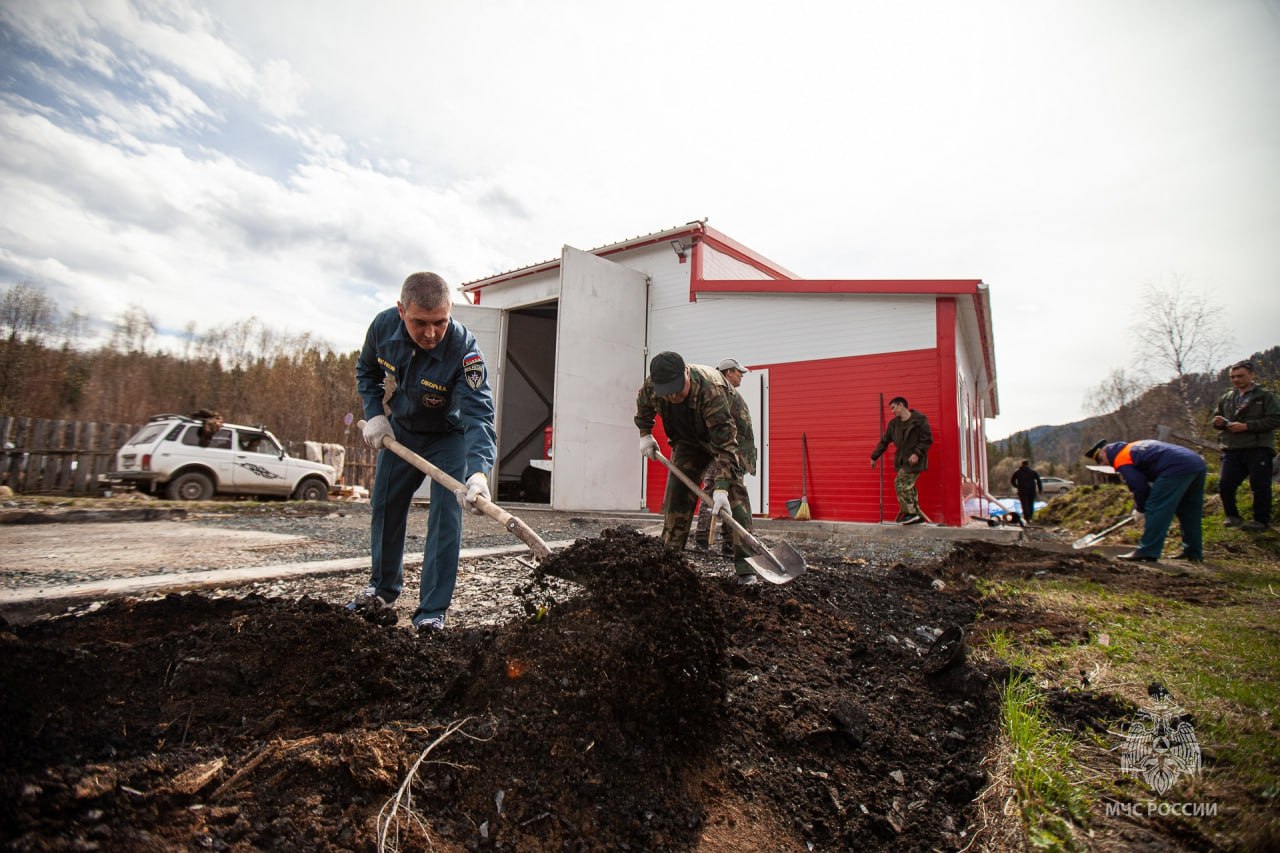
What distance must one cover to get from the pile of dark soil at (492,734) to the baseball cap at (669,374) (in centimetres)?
192

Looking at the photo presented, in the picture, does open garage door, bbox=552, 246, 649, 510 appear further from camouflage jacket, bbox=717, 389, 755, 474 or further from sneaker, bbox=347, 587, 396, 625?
sneaker, bbox=347, 587, 396, 625

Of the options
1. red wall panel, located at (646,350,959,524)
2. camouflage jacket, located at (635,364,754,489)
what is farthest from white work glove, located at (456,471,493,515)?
red wall panel, located at (646,350,959,524)

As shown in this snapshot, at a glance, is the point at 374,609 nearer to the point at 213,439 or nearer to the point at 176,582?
the point at 176,582

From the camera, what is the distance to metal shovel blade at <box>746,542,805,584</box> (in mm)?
3711

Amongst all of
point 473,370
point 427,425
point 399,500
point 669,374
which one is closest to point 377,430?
point 427,425

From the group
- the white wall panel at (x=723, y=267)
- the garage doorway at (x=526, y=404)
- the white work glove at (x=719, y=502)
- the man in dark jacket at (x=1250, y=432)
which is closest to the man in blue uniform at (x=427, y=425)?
the white work glove at (x=719, y=502)

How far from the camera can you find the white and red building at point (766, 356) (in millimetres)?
8055

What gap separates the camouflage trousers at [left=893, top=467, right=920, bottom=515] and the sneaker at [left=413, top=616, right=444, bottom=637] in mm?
6552

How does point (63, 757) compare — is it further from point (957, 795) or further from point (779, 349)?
point (779, 349)

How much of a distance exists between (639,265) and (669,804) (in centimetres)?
1019

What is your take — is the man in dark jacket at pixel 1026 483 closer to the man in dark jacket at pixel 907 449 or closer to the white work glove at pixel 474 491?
the man in dark jacket at pixel 907 449

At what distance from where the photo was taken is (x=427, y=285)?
8.91 ft

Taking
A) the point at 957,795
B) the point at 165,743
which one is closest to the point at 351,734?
the point at 165,743

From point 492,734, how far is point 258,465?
549 inches
